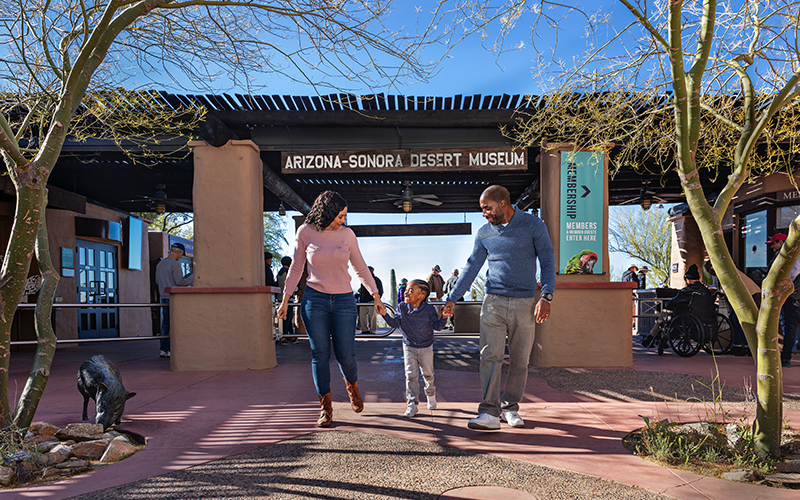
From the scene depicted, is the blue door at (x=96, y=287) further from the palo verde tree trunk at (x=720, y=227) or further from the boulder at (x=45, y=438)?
the palo verde tree trunk at (x=720, y=227)

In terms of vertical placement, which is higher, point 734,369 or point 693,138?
point 693,138

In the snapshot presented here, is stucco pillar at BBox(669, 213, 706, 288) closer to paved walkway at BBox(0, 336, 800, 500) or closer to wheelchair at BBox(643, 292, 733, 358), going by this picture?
wheelchair at BBox(643, 292, 733, 358)

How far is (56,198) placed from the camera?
11000 millimetres

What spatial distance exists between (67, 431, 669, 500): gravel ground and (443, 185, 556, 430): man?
75 cm

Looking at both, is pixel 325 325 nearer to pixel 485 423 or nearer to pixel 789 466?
pixel 485 423

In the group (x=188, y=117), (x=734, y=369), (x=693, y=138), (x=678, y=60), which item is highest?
(x=188, y=117)

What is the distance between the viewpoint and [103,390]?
402cm

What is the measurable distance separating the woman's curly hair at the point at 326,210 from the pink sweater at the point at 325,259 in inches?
3.3

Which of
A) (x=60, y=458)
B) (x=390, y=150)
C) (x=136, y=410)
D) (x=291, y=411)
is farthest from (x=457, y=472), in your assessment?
(x=390, y=150)

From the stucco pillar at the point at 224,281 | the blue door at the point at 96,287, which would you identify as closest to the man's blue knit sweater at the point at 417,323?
the stucco pillar at the point at 224,281

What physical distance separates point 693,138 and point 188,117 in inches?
239

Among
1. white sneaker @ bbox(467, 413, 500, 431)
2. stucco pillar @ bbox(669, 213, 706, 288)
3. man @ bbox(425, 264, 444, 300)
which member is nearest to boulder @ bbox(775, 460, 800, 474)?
white sneaker @ bbox(467, 413, 500, 431)

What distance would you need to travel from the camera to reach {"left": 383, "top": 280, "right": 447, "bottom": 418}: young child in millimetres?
4375

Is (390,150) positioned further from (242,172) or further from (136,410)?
(136,410)
